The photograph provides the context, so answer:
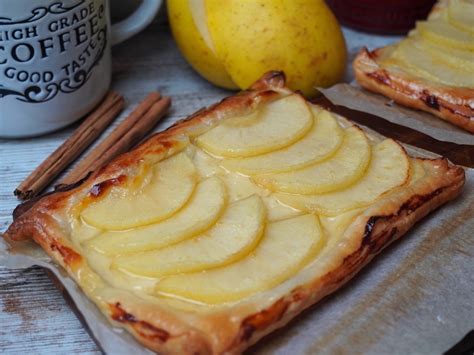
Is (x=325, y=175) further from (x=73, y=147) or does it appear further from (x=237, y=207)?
(x=73, y=147)

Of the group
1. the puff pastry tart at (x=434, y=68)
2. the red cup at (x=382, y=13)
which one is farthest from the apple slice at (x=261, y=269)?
the red cup at (x=382, y=13)

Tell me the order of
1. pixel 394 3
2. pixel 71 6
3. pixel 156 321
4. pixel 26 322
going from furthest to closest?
pixel 394 3, pixel 71 6, pixel 26 322, pixel 156 321

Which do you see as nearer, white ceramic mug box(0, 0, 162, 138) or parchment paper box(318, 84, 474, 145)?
white ceramic mug box(0, 0, 162, 138)

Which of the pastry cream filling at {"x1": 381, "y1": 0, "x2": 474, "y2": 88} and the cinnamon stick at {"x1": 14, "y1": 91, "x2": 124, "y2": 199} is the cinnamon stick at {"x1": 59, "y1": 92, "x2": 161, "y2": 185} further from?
the pastry cream filling at {"x1": 381, "y1": 0, "x2": 474, "y2": 88}

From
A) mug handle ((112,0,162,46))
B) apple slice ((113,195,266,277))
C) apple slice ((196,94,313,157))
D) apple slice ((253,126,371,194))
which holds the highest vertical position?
mug handle ((112,0,162,46))

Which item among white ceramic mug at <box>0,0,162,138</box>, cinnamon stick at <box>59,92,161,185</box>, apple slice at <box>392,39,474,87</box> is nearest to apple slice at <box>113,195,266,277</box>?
cinnamon stick at <box>59,92,161,185</box>

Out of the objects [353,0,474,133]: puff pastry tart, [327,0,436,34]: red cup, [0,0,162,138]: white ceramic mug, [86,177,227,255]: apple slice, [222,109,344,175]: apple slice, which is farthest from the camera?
[327,0,436,34]: red cup

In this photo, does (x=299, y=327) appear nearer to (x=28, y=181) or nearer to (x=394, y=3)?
(x=28, y=181)

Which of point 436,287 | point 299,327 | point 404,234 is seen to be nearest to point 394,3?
point 404,234
